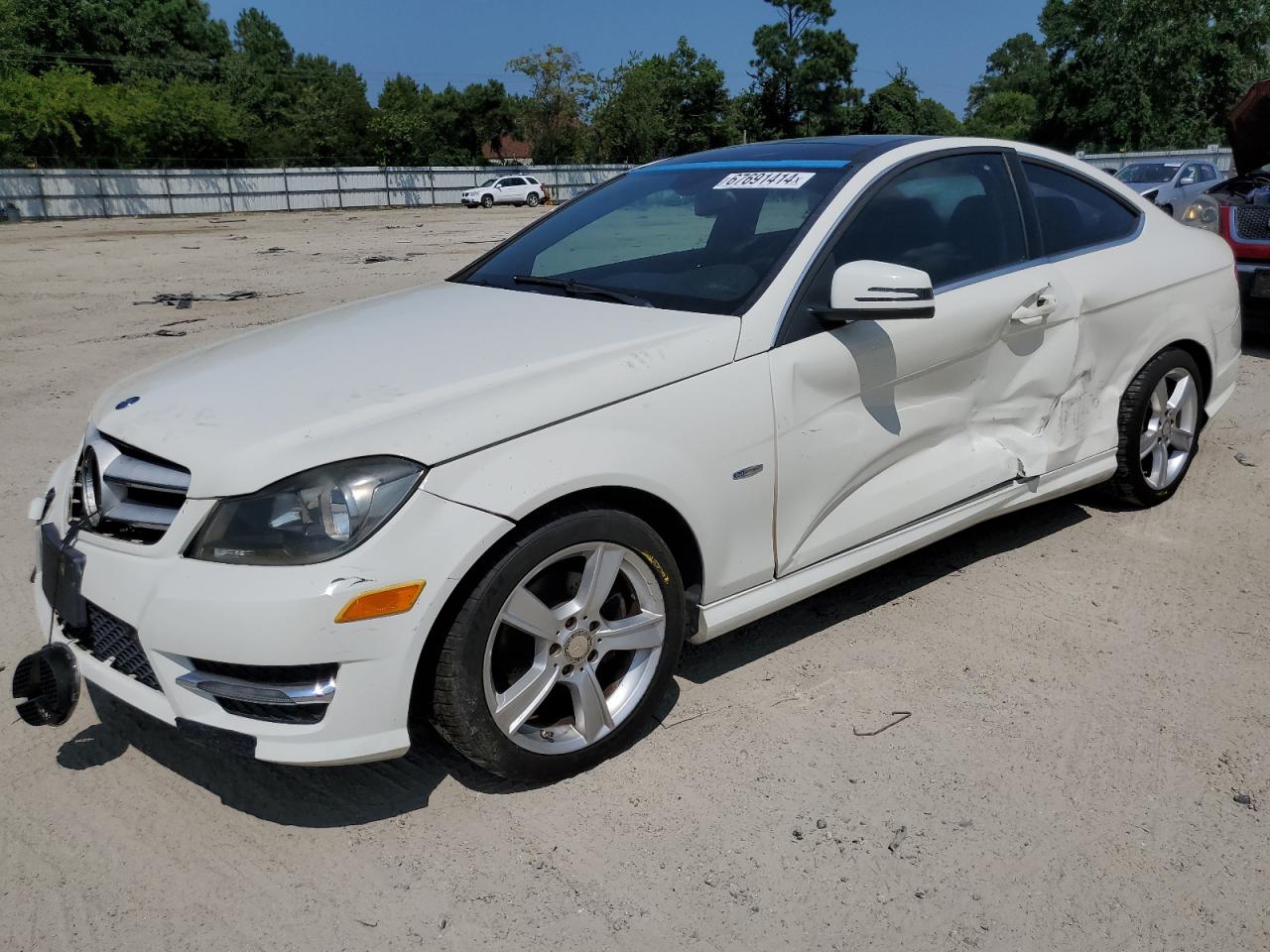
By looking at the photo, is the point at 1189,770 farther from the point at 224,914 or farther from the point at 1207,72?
the point at 1207,72

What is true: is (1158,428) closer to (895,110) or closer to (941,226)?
(941,226)

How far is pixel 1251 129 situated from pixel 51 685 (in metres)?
10.5

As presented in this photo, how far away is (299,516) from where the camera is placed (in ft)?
8.04

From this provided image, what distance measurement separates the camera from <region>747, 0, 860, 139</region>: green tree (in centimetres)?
6712

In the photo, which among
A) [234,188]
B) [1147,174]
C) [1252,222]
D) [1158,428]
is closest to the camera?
[1158,428]

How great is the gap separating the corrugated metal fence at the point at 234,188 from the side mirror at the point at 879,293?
37899 millimetres

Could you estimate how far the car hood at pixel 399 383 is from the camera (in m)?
2.52

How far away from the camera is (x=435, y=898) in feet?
8.13

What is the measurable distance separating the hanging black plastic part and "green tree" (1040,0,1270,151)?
56.1 metres

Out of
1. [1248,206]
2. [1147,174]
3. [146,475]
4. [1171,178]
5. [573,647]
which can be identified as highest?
[1147,174]

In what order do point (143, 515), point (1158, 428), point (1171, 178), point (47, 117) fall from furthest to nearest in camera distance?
point (47, 117), point (1171, 178), point (1158, 428), point (143, 515)

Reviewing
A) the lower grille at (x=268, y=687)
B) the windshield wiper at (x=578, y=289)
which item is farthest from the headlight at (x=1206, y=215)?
the lower grille at (x=268, y=687)

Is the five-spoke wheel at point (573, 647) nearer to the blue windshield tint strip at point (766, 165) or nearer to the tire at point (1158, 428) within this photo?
the blue windshield tint strip at point (766, 165)

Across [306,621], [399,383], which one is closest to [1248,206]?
[399,383]
